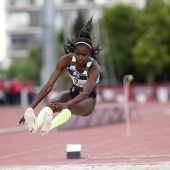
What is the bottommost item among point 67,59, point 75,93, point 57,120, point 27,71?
point 57,120

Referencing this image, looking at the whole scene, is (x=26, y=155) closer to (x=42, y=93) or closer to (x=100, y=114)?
(x=42, y=93)

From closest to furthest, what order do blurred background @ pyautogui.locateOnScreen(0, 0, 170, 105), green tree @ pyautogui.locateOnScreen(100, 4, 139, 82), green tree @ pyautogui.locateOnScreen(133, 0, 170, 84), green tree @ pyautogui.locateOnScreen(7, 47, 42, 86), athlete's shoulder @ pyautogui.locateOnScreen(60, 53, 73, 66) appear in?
athlete's shoulder @ pyautogui.locateOnScreen(60, 53, 73, 66)
blurred background @ pyautogui.locateOnScreen(0, 0, 170, 105)
green tree @ pyautogui.locateOnScreen(133, 0, 170, 84)
green tree @ pyautogui.locateOnScreen(100, 4, 139, 82)
green tree @ pyautogui.locateOnScreen(7, 47, 42, 86)

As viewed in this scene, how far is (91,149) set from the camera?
12484 mm

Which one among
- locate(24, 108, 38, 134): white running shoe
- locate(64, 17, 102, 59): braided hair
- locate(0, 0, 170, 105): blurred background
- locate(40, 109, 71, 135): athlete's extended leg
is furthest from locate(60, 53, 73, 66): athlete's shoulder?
locate(0, 0, 170, 105): blurred background

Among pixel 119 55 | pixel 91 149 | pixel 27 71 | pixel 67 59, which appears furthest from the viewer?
pixel 27 71

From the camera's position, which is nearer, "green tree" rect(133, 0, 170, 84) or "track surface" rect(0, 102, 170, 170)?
"track surface" rect(0, 102, 170, 170)

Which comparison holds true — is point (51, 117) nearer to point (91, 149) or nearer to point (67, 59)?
point (67, 59)

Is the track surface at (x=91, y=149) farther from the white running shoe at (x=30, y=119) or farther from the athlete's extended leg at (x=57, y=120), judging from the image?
the white running shoe at (x=30, y=119)

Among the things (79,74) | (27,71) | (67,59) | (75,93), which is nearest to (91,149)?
(75,93)

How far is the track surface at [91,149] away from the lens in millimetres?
9320

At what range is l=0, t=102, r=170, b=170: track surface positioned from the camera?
9.32 meters

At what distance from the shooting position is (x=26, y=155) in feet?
38.8

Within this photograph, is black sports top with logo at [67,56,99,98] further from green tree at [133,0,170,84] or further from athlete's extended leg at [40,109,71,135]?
green tree at [133,0,170,84]

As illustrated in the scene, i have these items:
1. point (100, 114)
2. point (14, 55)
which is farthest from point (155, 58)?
point (14, 55)
